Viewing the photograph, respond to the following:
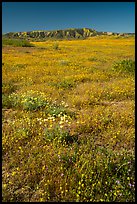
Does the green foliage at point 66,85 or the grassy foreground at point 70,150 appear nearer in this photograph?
the grassy foreground at point 70,150

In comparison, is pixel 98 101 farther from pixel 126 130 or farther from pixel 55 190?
pixel 55 190

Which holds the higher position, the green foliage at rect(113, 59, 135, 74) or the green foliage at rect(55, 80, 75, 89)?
the green foliage at rect(113, 59, 135, 74)

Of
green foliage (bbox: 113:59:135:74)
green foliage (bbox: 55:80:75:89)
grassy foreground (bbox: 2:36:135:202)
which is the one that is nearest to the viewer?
grassy foreground (bbox: 2:36:135:202)

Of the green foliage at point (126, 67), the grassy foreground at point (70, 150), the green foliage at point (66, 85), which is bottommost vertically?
the grassy foreground at point (70, 150)

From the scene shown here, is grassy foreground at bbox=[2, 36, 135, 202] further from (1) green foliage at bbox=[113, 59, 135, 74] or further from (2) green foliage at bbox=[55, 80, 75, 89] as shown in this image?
(1) green foliage at bbox=[113, 59, 135, 74]

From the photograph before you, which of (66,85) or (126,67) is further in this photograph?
(126,67)

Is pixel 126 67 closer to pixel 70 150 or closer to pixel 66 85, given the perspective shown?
pixel 66 85

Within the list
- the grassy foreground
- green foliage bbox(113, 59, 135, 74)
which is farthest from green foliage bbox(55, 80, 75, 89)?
green foliage bbox(113, 59, 135, 74)

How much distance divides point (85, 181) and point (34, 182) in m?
0.90

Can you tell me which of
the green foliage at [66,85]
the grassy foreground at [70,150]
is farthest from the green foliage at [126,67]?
the grassy foreground at [70,150]

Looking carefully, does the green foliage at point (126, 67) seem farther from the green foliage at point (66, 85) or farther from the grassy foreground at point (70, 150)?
the grassy foreground at point (70, 150)

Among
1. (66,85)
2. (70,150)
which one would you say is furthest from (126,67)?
(70,150)

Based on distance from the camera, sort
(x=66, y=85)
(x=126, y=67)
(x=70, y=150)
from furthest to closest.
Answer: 1. (x=126, y=67)
2. (x=66, y=85)
3. (x=70, y=150)

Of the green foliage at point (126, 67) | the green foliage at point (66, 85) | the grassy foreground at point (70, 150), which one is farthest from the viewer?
the green foliage at point (126, 67)
